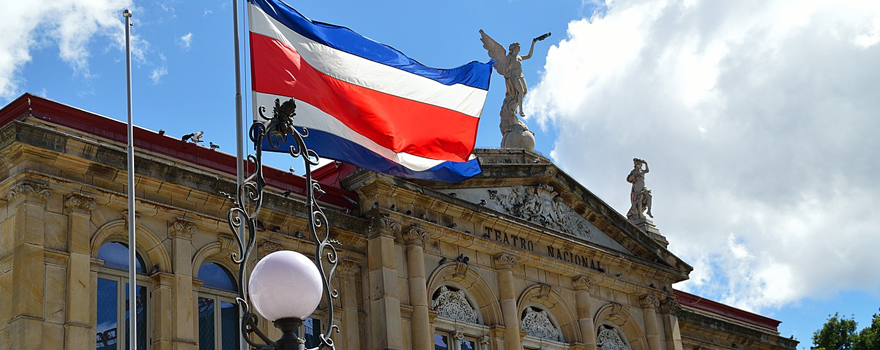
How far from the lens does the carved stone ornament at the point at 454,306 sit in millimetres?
24234

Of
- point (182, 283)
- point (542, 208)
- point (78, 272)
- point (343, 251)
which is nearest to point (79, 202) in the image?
point (78, 272)

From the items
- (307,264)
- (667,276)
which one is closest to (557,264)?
(667,276)

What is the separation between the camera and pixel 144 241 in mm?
19844

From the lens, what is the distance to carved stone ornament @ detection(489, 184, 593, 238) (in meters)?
26.5

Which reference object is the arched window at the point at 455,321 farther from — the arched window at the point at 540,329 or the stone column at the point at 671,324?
the stone column at the point at 671,324

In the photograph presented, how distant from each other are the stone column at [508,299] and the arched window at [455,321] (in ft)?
1.78

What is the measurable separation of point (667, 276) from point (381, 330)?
11.0 m

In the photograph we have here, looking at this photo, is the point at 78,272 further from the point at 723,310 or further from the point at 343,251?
the point at 723,310

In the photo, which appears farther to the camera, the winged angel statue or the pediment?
the winged angel statue

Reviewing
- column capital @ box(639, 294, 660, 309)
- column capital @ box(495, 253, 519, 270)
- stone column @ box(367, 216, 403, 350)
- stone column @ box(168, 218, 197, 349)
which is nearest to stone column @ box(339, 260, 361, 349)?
stone column @ box(367, 216, 403, 350)

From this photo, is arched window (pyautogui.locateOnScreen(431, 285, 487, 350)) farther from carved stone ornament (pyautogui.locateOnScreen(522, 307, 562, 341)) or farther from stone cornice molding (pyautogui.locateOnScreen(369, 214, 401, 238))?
stone cornice molding (pyautogui.locateOnScreen(369, 214, 401, 238))

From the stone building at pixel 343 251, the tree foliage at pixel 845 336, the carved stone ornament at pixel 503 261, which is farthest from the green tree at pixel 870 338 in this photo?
the carved stone ornament at pixel 503 261

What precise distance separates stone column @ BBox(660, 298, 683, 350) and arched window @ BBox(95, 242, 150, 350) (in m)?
15.2

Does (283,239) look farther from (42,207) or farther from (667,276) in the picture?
(667,276)
